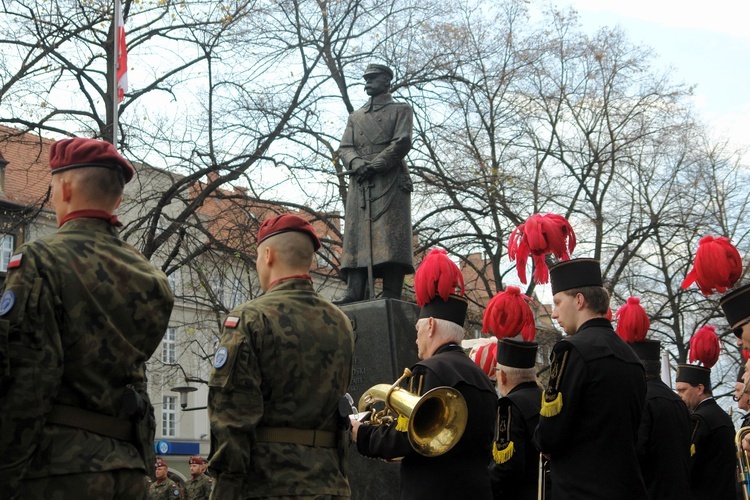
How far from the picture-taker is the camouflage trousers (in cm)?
330

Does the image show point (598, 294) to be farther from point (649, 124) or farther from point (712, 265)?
point (649, 124)

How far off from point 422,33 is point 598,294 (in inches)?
674

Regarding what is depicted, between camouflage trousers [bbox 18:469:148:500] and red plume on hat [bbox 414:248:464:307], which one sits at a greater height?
red plume on hat [bbox 414:248:464:307]

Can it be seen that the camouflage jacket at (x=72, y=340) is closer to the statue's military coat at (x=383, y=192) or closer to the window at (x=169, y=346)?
the statue's military coat at (x=383, y=192)

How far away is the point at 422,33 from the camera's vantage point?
21734 millimetres

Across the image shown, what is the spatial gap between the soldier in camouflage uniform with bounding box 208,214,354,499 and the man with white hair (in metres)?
0.82

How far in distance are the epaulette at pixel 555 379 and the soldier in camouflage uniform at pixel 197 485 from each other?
11.9m

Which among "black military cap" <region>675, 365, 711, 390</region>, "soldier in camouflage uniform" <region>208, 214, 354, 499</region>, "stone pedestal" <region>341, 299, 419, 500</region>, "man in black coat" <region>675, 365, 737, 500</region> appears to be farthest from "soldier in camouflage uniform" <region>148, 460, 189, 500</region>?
"soldier in camouflage uniform" <region>208, 214, 354, 499</region>

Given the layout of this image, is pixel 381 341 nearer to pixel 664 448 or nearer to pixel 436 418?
pixel 664 448

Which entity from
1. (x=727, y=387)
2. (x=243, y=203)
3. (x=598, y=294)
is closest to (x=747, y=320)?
(x=598, y=294)

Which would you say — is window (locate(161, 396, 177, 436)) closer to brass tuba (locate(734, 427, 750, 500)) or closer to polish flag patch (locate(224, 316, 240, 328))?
brass tuba (locate(734, 427, 750, 500))

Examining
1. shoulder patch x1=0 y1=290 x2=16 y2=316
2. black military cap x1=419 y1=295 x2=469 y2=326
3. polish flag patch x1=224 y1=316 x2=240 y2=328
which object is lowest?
shoulder patch x1=0 y1=290 x2=16 y2=316

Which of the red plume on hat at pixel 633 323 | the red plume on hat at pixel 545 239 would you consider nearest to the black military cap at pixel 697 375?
the red plume on hat at pixel 633 323

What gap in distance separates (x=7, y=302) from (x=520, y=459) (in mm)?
3752
